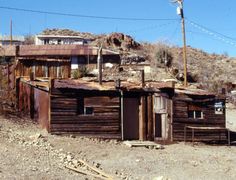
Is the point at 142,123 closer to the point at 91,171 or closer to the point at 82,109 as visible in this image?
the point at 82,109

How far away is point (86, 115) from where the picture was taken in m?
26.2

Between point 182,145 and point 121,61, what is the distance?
29053 mm

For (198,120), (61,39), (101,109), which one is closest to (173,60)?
(61,39)

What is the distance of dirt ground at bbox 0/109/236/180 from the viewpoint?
1809 cm

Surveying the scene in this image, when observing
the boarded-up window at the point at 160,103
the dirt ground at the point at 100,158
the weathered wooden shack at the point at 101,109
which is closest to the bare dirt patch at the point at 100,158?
the dirt ground at the point at 100,158

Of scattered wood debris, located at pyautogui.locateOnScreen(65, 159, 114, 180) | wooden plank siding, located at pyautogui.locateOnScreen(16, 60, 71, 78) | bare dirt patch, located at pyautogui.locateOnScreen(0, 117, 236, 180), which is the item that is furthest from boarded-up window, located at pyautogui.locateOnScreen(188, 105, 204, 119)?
wooden plank siding, located at pyautogui.locateOnScreen(16, 60, 71, 78)

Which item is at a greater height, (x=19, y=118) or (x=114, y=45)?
(x=114, y=45)

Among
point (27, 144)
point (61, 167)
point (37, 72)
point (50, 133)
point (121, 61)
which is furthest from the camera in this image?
point (121, 61)

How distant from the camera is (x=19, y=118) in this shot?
29.1 meters

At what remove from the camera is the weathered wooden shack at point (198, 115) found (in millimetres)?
27875

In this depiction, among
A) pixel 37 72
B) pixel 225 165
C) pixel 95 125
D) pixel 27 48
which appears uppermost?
pixel 27 48

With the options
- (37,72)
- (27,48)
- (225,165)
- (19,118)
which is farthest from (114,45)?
(225,165)

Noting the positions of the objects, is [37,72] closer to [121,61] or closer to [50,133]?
[50,133]

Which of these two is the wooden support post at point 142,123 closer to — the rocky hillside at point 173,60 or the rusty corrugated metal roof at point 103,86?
the rusty corrugated metal roof at point 103,86
